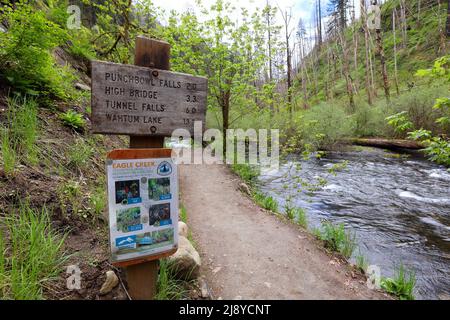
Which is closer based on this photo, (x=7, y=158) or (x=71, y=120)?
(x=7, y=158)

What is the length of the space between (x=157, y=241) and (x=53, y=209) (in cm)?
134

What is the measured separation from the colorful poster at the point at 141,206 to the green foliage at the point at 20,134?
1.68 meters

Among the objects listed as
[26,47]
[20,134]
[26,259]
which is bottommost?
[26,259]

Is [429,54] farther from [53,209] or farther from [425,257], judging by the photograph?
[53,209]

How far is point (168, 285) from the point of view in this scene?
2.45 m

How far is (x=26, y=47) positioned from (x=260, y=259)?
441 cm

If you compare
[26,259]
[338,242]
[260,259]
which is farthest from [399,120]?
[26,259]

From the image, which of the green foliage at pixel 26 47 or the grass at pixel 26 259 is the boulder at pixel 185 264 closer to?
the grass at pixel 26 259

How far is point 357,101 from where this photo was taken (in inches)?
716

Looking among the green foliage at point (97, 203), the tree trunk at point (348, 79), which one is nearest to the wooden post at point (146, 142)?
the green foliage at point (97, 203)

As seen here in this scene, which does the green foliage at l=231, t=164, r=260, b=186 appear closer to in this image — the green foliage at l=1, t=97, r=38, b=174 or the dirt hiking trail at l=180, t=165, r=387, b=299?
the dirt hiking trail at l=180, t=165, r=387, b=299

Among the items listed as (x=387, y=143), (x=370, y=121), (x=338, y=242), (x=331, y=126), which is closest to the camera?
(x=338, y=242)

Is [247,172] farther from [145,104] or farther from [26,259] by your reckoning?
[26,259]
